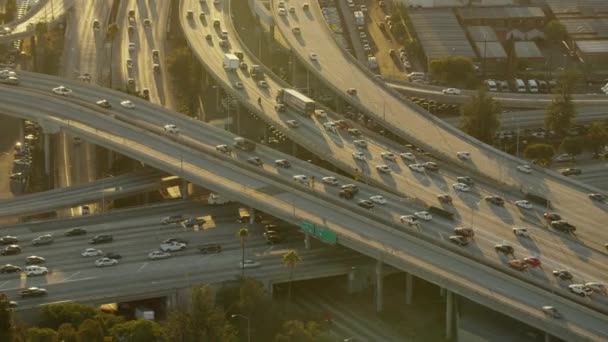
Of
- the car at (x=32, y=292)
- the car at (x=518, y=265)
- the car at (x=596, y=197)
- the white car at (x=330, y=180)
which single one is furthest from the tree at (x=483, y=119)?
the car at (x=32, y=292)

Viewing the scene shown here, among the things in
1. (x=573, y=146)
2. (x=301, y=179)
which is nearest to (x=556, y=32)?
(x=573, y=146)

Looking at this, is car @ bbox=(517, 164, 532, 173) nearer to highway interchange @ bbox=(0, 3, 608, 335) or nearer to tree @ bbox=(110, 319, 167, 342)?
highway interchange @ bbox=(0, 3, 608, 335)

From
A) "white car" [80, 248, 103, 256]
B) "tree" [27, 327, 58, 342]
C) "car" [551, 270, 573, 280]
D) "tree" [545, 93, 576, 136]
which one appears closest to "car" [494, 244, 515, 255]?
"car" [551, 270, 573, 280]

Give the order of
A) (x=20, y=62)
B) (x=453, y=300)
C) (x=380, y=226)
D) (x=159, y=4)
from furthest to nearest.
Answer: (x=159, y=4)
(x=20, y=62)
(x=380, y=226)
(x=453, y=300)

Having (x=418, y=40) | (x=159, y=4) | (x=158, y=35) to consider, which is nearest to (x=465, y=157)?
(x=418, y=40)

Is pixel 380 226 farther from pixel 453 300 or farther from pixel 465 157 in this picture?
pixel 465 157
